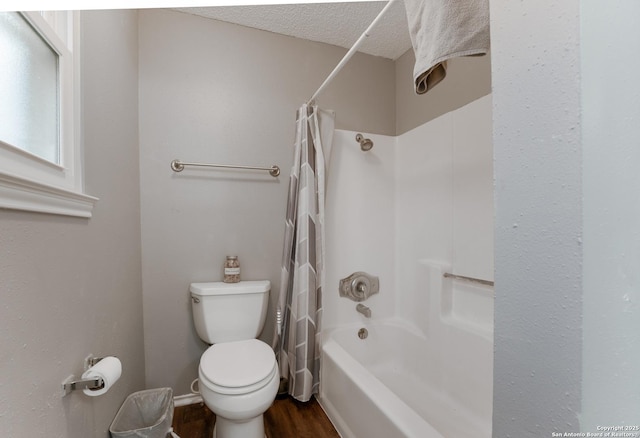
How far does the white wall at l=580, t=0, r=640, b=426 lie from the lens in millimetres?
356

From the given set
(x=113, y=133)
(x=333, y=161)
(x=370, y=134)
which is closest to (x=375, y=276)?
(x=333, y=161)

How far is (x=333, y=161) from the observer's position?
2014 mm

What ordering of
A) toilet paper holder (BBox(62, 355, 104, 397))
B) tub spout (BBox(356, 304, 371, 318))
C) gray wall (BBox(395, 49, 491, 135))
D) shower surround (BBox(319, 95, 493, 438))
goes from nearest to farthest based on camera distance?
toilet paper holder (BBox(62, 355, 104, 397)), shower surround (BBox(319, 95, 493, 438)), gray wall (BBox(395, 49, 491, 135)), tub spout (BBox(356, 304, 371, 318))

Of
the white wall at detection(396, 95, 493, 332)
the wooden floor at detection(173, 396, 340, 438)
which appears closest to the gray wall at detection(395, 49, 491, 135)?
the white wall at detection(396, 95, 493, 332)

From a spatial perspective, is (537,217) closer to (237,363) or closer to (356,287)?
(237,363)

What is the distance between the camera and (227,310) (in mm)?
1607

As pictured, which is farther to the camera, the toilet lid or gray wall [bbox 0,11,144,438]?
the toilet lid

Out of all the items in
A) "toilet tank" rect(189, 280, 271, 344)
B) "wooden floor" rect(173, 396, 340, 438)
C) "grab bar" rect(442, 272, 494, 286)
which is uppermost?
"grab bar" rect(442, 272, 494, 286)

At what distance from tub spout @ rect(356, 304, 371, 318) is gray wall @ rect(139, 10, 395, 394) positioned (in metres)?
0.59

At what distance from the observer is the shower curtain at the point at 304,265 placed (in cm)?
166

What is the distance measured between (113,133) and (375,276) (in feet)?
5.70

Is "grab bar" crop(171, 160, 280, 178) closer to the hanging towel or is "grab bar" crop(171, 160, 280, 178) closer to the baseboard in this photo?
the hanging towel

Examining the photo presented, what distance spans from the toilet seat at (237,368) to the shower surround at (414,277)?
1.30ft

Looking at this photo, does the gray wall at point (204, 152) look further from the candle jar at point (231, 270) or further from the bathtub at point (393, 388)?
the bathtub at point (393, 388)
